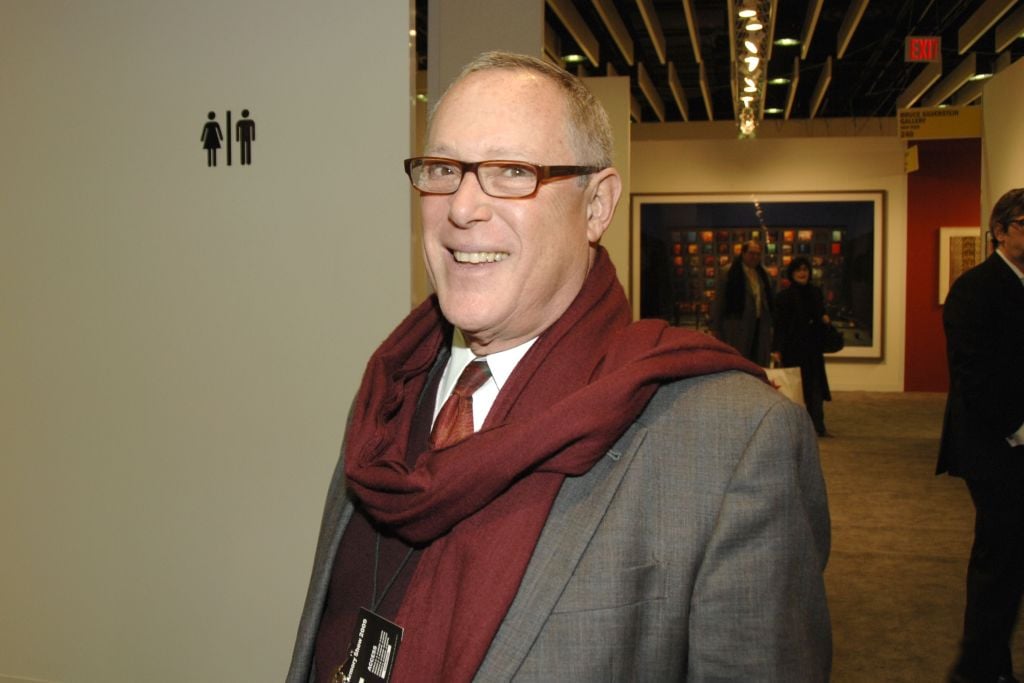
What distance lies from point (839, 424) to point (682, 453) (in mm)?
10708

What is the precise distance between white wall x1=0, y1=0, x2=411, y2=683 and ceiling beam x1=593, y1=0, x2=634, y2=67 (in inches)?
252

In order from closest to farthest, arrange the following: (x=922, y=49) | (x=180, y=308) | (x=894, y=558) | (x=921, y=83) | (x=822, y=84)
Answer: (x=180, y=308) < (x=894, y=558) < (x=922, y=49) < (x=921, y=83) < (x=822, y=84)

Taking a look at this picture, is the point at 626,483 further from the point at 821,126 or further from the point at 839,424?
the point at 821,126

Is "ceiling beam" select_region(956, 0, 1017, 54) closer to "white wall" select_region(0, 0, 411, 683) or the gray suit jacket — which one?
"white wall" select_region(0, 0, 411, 683)

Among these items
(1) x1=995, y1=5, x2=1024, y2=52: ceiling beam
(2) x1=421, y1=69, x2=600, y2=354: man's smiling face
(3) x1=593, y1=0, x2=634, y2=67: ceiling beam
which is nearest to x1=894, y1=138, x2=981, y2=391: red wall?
(1) x1=995, y1=5, x2=1024, y2=52: ceiling beam

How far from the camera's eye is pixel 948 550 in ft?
19.9

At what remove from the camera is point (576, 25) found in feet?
34.4

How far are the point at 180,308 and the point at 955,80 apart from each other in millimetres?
12268

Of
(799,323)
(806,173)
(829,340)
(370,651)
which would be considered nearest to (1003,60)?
(806,173)

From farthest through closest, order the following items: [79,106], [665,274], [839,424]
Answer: [665,274], [839,424], [79,106]

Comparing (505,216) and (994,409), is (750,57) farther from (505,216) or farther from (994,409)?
(505,216)

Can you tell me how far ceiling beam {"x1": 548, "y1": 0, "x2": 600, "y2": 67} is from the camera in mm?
9538

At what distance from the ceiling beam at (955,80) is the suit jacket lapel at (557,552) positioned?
1237 cm

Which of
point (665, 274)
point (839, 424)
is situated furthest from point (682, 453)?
point (665, 274)
